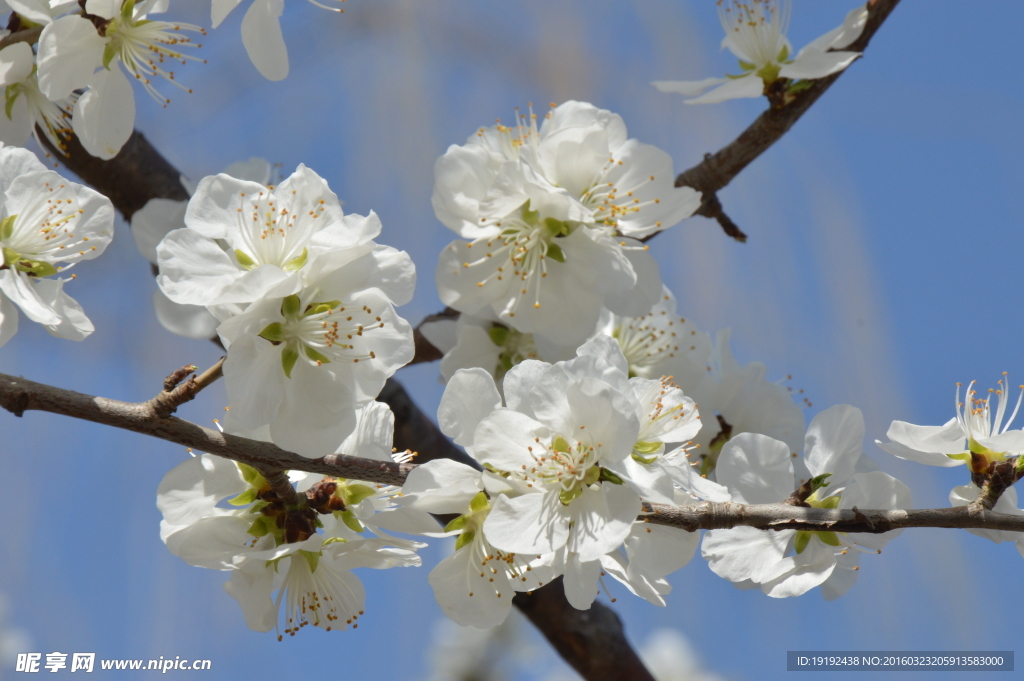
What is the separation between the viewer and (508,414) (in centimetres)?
73

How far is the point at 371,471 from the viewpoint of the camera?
0.73 m

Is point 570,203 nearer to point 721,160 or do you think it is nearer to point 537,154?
point 537,154

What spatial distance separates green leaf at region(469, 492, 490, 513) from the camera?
2.61ft

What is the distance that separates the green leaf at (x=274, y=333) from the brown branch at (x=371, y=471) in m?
0.09

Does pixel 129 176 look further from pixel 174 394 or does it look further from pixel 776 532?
pixel 776 532

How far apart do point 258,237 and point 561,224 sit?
0.40 meters

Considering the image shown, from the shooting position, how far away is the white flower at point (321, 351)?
28.4 inches

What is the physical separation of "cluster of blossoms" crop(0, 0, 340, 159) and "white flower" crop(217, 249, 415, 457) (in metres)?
0.34

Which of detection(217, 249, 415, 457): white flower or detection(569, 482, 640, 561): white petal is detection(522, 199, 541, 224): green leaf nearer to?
detection(217, 249, 415, 457): white flower

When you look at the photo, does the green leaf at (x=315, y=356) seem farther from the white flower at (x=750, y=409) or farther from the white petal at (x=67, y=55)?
the white flower at (x=750, y=409)

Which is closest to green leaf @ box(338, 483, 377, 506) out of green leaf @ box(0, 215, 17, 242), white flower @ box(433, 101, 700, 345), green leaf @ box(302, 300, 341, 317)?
green leaf @ box(302, 300, 341, 317)

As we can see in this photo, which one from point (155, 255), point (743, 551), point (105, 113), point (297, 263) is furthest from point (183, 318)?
point (743, 551)

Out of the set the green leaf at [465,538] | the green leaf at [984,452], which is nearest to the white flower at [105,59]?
the green leaf at [465,538]

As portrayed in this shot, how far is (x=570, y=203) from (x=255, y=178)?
58 centimetres
